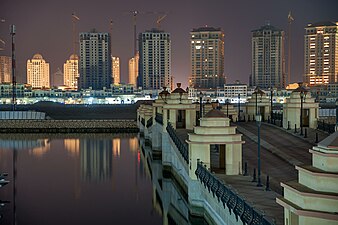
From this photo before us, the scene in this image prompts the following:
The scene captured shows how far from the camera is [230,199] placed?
58.8 feet

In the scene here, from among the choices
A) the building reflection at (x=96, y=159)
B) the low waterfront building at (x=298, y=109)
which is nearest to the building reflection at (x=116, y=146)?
the building reflection at (x=96, y=159)

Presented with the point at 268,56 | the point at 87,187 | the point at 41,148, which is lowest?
the point at 87,187

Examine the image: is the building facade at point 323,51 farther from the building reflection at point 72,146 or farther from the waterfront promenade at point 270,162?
the waterfront promenade at point 270,162

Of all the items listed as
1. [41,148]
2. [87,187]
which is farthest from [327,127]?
[41,148]

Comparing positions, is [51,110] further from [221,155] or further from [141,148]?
[221,155]

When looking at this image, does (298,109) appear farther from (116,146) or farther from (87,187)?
(116,146)

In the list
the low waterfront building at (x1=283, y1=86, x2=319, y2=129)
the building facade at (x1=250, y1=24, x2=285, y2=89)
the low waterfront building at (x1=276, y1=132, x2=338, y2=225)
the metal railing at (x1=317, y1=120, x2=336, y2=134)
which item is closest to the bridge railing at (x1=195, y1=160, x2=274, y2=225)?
the low waterfront building at (x1=276, y1=132, x2=338, y2=225)

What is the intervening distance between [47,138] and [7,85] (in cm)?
13012

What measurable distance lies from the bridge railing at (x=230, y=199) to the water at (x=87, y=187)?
2431mm

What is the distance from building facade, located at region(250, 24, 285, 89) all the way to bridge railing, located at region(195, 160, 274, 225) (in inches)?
6772

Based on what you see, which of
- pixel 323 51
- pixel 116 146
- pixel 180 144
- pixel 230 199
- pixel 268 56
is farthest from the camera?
pixel 323 51

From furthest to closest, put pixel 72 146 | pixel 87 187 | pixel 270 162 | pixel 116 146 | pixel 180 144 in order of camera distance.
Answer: pixel 72 146 → pixel 116 146 → pixel 87 187 → pixel 180 144 → pixel 270 162

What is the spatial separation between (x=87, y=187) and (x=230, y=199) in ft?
70.1

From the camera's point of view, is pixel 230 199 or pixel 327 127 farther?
pixel 327 127
